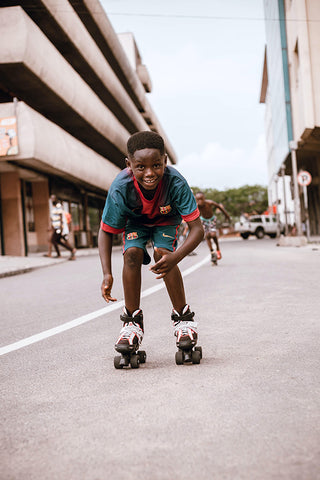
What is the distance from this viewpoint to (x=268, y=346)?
3570mm

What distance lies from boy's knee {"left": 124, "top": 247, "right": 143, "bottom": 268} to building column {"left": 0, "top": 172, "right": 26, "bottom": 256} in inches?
732

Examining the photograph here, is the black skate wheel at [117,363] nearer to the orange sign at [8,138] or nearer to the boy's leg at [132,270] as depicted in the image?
the boy's leg at [132,270]

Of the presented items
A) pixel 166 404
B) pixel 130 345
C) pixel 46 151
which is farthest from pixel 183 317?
pixel 46 151

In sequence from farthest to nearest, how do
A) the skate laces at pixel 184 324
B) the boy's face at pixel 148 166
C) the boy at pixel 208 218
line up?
the boy at pixel 208 218, the skate laces at pixel 184 324, the boy's face at pixel 148 166

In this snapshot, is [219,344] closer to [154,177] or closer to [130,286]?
[130,286]

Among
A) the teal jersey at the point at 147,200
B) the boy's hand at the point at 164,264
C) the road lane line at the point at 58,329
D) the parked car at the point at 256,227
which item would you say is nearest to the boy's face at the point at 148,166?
the teal jersey at the point at 147,200

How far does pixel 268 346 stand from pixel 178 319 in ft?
2.19

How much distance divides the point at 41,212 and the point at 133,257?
2369 cm

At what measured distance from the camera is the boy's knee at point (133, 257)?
329 cm

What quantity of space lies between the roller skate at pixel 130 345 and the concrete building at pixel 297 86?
774 inches

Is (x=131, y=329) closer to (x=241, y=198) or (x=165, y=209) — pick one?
(x=165, y=209)

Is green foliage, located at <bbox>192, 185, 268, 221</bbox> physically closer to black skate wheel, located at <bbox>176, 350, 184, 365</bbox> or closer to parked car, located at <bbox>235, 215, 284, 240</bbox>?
parked car, located at <bbox>235, 215, 284, 240</bbox>

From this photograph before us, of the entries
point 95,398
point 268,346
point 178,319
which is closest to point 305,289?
point 268,346

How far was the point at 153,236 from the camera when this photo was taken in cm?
340
